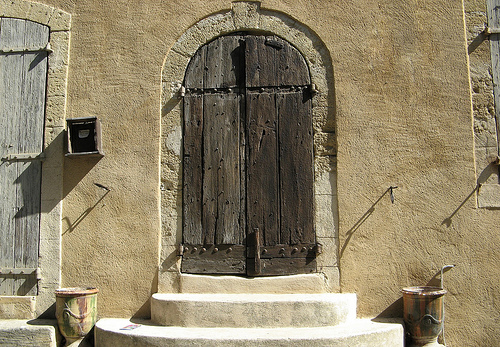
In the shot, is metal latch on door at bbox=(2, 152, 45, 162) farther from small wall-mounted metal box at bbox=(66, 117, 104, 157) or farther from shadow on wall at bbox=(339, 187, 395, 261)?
shadow on wall at bbox=(339, 187, 395, 261)

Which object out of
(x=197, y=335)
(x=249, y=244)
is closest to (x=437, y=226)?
(x=249, y=244)

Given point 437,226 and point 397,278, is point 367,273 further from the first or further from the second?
point 437,226

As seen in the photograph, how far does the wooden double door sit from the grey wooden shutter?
1.59 metres

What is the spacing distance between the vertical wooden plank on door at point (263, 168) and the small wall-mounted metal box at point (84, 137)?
1.56m

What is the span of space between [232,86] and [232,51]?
1.29ft

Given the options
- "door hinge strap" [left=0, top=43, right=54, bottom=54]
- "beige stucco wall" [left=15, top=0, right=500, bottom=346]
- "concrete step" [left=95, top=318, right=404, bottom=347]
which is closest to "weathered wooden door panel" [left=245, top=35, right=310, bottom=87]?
"beige stucco wall" [left=15, top=0, right=500, bottom=346]

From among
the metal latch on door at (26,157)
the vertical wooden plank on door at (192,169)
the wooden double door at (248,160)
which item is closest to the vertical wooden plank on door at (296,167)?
the wooden double door at (248,160)

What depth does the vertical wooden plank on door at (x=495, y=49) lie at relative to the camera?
4.72m

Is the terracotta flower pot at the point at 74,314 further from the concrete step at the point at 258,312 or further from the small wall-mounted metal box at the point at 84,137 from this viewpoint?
the small wall-mounted metal box at the point at 84,137

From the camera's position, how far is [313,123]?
4.82 meters

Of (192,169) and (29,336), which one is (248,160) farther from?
(29,336)

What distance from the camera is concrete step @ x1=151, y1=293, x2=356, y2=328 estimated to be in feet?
13.7

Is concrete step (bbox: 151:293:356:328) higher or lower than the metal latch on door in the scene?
lower

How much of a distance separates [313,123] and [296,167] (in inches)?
19.5
